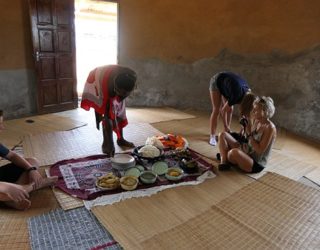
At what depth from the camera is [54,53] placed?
166 inches

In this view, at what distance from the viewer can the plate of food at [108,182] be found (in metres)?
2.08

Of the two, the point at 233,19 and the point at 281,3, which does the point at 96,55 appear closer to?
the point at 233,19

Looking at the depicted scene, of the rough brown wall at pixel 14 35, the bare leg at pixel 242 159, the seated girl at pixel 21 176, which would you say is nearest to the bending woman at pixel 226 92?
the bare leg at pixel 242 159

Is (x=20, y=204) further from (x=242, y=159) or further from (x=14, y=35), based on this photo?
(x=14, y=35)

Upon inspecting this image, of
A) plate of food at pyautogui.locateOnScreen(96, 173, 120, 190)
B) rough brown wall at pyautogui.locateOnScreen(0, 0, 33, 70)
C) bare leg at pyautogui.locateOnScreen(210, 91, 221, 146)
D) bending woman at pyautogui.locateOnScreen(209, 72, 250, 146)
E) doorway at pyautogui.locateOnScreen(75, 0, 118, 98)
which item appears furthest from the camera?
doorway at pyautogui.locateOnScreen(75, 0, 118, 98)

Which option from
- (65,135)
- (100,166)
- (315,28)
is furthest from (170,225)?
(315,28)

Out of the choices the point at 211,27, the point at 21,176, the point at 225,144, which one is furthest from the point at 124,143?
the point at 211,27

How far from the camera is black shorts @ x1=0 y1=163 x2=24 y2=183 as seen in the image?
77.7 inches

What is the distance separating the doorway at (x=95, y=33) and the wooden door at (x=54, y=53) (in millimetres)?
3339

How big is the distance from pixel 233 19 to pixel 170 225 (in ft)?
12.0

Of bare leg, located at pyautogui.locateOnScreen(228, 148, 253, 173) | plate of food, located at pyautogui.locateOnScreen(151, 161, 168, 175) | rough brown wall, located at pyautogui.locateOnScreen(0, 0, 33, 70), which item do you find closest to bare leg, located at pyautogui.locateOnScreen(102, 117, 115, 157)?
plate of food, located at pyautogui.locateOnScreen(151, 161, 168, 175)

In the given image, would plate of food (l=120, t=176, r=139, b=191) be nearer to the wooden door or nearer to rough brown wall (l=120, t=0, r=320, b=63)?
the wooden door

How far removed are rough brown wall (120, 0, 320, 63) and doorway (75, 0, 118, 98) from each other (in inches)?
125

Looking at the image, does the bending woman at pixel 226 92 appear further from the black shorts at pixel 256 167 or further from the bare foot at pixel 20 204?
the bare foot at pixel 20 204
